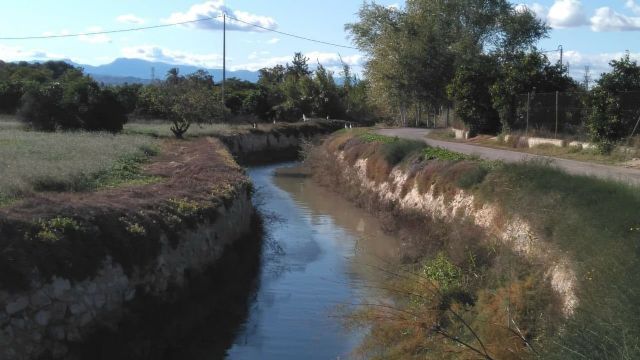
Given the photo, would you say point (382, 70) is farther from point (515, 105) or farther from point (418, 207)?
point (418, 207)

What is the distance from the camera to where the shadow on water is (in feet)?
33.7

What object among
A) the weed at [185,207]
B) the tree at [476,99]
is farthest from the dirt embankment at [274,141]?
the weed at [185,207]

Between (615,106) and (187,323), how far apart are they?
1752 centimetres

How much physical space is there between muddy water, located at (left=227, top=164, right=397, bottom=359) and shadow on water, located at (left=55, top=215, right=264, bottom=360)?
1.11 ft

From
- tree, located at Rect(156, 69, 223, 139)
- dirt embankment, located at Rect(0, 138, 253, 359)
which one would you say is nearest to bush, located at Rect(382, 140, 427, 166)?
dirt embankment, located at Rect(0, 138, 253, 359)

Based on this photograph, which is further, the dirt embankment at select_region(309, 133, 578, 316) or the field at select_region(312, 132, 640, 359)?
the dirt embankment at select_region(309, 133, 578, 316)

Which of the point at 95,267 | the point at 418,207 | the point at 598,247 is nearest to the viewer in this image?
the point at 598,247

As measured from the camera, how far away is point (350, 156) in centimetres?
3575

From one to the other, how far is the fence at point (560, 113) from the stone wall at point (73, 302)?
16561 mm

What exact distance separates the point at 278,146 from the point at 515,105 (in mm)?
26036

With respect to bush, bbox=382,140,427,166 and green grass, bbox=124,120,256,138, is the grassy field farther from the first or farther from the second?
green grass, bbox=124,120,256,138

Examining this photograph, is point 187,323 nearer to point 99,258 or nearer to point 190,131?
point 99,258

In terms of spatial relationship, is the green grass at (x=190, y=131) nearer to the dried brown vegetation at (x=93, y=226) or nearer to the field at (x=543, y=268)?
the dried brown vegetation at (x=93, y=226)

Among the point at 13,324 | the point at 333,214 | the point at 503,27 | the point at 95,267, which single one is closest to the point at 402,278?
the point at 95,267
